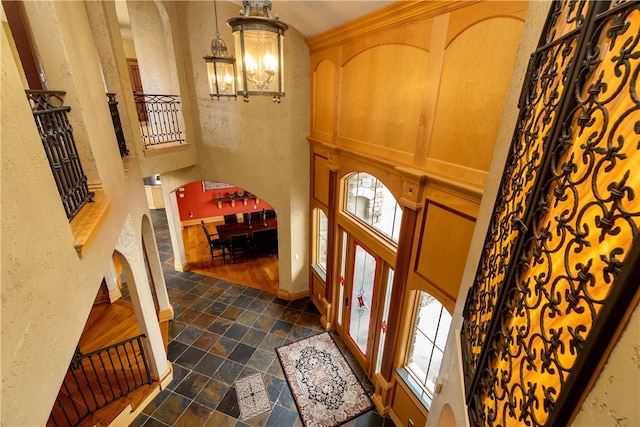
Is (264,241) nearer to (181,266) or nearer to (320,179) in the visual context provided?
(181,266)

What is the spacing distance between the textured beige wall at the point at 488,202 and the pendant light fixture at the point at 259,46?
1441 millimetres

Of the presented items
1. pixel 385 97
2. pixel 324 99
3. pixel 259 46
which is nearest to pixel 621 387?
pixel 259 46

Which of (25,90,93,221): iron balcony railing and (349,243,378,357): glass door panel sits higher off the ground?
(25,90,93,221): iron balcony railing

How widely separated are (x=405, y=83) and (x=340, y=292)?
11.6 ft

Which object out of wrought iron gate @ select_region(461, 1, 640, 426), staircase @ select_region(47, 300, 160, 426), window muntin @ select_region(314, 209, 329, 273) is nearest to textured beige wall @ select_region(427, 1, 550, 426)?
wrought iron gate @ select_region(461, 1, 640, 426)

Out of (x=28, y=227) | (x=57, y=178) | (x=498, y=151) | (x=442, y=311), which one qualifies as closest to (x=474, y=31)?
(x=498, y=151)

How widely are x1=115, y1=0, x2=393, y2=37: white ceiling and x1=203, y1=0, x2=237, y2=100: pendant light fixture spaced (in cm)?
109

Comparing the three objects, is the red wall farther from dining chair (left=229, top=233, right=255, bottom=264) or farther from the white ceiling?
the white ceiling

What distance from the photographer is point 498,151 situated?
1.75 meters

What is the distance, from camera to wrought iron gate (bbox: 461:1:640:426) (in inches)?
29.2

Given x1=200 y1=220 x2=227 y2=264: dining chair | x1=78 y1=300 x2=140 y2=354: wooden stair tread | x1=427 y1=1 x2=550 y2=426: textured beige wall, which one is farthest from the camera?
x1=200 y1=220 x2=227 y2=264: dining chair

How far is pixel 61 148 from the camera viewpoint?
212 cm

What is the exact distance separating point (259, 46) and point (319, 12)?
210 cm

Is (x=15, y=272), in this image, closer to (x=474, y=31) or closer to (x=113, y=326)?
(x=474, y=31)
